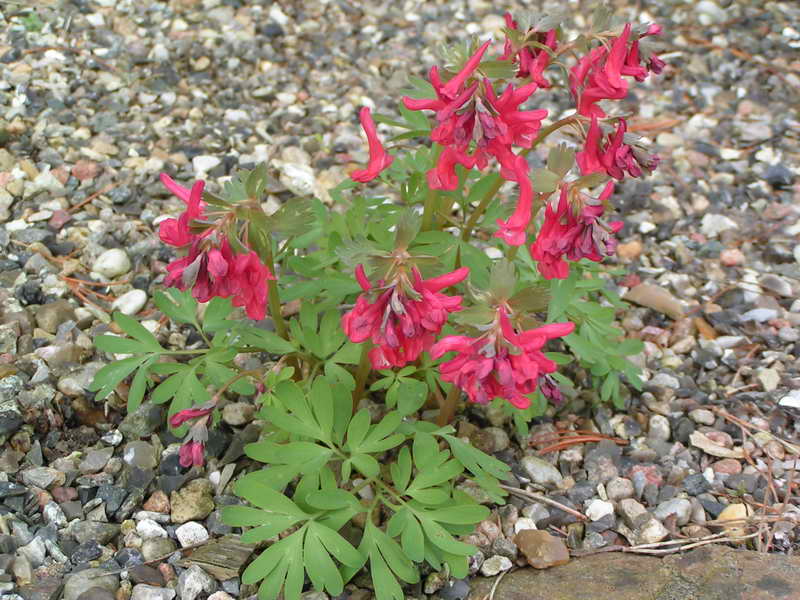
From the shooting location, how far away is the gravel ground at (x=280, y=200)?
8.31ft

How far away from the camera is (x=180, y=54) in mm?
4520

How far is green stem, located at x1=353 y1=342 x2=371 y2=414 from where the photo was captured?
8.19 feet

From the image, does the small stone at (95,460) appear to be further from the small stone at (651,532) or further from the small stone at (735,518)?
the small stone at (735,518)

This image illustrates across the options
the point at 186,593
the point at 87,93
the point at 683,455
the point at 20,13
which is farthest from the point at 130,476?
the point at 20,13

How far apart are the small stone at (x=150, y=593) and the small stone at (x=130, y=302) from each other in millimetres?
1191

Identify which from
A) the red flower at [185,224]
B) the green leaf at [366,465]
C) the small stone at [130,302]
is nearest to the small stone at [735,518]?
the green leaf at [366,465]

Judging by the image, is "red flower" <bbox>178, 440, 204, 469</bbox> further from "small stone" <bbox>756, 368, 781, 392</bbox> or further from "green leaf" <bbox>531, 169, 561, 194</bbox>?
"small stone" <bbox>756, 368, 781, 392</bbox>

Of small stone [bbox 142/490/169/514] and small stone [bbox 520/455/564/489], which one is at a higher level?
small stone [bbox 142/490/169/514]

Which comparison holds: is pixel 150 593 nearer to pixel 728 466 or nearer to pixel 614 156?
pixel 614 156

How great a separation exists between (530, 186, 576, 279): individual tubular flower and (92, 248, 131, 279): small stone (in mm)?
1877

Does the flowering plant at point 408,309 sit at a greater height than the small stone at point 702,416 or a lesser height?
greater

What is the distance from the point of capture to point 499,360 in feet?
6.37

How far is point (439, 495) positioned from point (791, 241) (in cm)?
236

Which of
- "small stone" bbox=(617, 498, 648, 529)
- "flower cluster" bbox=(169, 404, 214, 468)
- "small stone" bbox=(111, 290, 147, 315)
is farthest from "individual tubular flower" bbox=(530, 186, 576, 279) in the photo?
"small stone" bbox=(111, 290, 147, 315)
